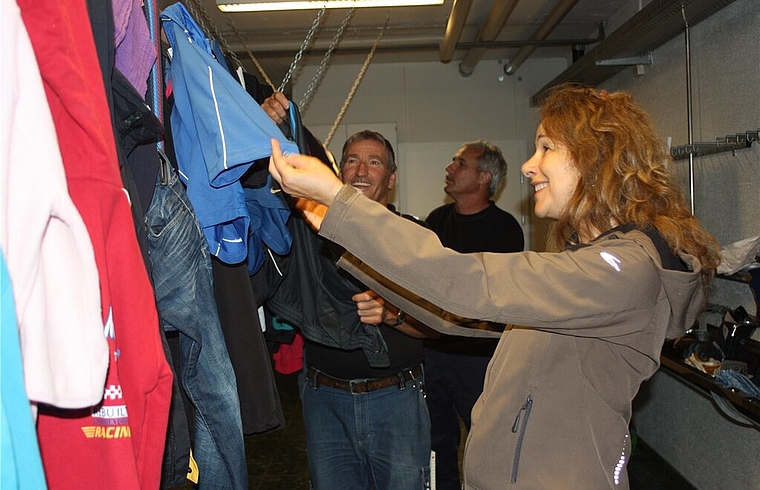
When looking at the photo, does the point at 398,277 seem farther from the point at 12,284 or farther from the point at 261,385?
the point at 12,284

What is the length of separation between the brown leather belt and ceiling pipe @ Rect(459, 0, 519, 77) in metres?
2.59

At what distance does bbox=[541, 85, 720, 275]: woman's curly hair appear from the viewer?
1508mm

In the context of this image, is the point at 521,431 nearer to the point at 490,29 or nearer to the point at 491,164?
the point at 491,164

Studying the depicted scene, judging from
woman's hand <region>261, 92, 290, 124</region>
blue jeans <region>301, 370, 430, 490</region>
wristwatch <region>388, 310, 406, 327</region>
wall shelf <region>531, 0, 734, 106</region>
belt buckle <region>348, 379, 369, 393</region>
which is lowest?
blue jeans <region>301, 370, 430, 490</region>

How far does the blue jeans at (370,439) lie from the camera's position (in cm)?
225

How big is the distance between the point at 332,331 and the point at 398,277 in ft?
2.71

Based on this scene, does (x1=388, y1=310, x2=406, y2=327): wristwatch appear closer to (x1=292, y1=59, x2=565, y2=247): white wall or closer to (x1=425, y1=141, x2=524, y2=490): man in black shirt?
(x1=425, y1=141, x2=524, y2=490): man in black shirt

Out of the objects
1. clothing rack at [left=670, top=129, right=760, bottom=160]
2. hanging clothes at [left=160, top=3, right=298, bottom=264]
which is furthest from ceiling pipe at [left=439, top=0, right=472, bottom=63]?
hanging clothes at [left=160, top=3, right=298, bottom=264]

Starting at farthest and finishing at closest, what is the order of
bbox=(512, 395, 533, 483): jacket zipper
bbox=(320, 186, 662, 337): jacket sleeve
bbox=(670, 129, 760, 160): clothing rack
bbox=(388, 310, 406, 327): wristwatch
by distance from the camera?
bbox=(670, 129, 760, 160): clothing rack, bbox=(388, 310, 406, 327): wristwatch, bbox=(512, 395, 533, 483): jacket zipper, bbox=(320, 186, 662, 337): jacket sleeve

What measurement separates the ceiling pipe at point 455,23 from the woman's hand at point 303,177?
2751 mm

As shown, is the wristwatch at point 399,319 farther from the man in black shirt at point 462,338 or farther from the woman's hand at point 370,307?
the man in black shirt at point 462,338

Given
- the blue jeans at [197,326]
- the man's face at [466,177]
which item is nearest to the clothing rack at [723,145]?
the man's face at [466,177]

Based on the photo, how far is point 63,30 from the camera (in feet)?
2.55

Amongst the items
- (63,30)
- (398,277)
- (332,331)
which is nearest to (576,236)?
(398,277)
